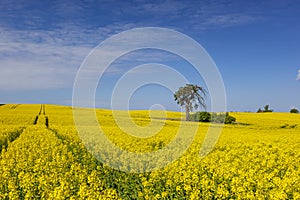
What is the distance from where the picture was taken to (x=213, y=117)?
5134 centimetres

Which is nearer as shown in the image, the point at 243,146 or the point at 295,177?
the point at 295,177

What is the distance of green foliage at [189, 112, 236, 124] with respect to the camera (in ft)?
165

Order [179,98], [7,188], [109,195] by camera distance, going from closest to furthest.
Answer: [109,195] < [7,188] < [179,98]

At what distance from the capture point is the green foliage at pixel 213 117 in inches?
1980

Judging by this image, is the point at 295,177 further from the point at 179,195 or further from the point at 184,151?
the point at 184,151

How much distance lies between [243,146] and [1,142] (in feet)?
39.4

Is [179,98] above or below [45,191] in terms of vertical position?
above

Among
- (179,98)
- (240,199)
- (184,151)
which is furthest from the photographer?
(179,98)

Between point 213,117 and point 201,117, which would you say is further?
point 201,117

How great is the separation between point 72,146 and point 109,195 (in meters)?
11.1

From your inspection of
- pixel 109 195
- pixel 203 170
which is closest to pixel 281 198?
pixel 109 195

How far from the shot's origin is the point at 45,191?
7465 millimetres

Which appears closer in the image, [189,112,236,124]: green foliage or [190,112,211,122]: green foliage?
[189,112,236,124]: green foliage

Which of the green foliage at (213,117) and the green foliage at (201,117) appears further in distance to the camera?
the green foliage at (201,117)
